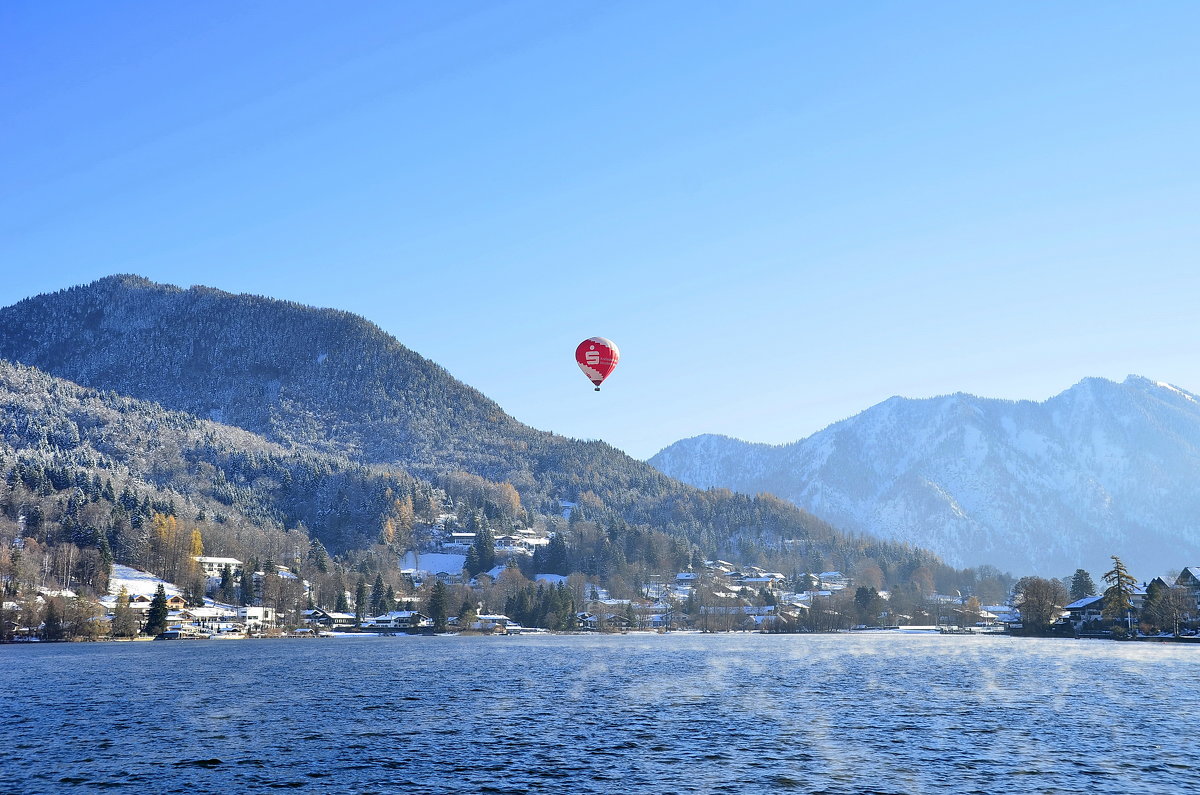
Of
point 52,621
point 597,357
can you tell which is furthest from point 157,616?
point 597,357

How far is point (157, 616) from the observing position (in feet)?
566

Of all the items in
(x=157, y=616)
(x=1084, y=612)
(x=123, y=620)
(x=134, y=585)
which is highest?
(x=1084, y=612)

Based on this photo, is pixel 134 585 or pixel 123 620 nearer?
pixel 123 620

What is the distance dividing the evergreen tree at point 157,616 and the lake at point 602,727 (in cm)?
5768

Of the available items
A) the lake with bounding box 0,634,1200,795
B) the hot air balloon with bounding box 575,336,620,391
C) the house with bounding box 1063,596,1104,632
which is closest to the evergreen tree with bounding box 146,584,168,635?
the lake with bounding box 0,634,1200,795

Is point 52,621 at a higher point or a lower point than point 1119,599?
lower

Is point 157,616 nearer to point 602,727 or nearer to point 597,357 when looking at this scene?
point 597,357

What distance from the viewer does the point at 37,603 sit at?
158 meters

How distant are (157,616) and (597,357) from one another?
101 metres

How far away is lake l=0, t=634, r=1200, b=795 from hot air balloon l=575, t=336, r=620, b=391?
30.4 meters

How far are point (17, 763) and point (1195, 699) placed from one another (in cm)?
7303

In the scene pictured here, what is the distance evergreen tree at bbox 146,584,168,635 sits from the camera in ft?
564

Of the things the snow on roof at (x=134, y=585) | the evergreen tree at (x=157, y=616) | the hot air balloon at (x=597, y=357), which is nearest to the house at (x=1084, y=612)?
the hot air balloon at (x=597, y=357)

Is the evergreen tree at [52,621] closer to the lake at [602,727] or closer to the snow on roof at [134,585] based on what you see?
the snow on roof at [134,585]
